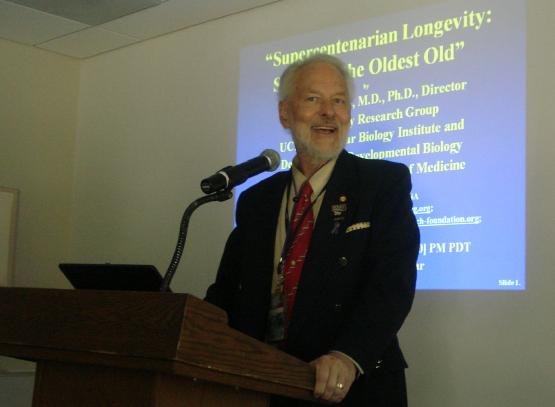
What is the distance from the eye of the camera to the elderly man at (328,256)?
6.72 ft

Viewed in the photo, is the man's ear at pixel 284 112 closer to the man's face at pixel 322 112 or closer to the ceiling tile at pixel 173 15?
the man's face at pixel 322 112

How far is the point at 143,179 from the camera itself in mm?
5332

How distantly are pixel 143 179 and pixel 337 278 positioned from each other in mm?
Answer: 3341

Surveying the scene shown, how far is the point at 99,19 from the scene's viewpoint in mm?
5094

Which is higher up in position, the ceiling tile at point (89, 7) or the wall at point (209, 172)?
the ceiling tile at point (89, 7)

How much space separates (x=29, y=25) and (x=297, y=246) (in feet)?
11.6

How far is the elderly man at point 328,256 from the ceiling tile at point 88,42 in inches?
120

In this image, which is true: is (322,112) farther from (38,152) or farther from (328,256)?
(38,152)

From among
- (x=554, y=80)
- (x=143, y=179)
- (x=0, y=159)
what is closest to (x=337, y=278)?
(x=554, y=80)

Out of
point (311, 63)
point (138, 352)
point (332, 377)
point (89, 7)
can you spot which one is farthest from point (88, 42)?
point (138, 352)

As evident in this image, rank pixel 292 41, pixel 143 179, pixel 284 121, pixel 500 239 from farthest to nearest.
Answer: pixel 143 179 → pixel 292 41 → pixel 500 239 → pixel 284 121

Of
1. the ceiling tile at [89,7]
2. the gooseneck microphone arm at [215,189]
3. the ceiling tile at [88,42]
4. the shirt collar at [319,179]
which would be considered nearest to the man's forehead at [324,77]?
the shirt collar at [319,179]

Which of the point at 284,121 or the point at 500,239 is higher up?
the point at 284,121

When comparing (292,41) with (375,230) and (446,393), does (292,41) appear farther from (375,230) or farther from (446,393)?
(375,230)
